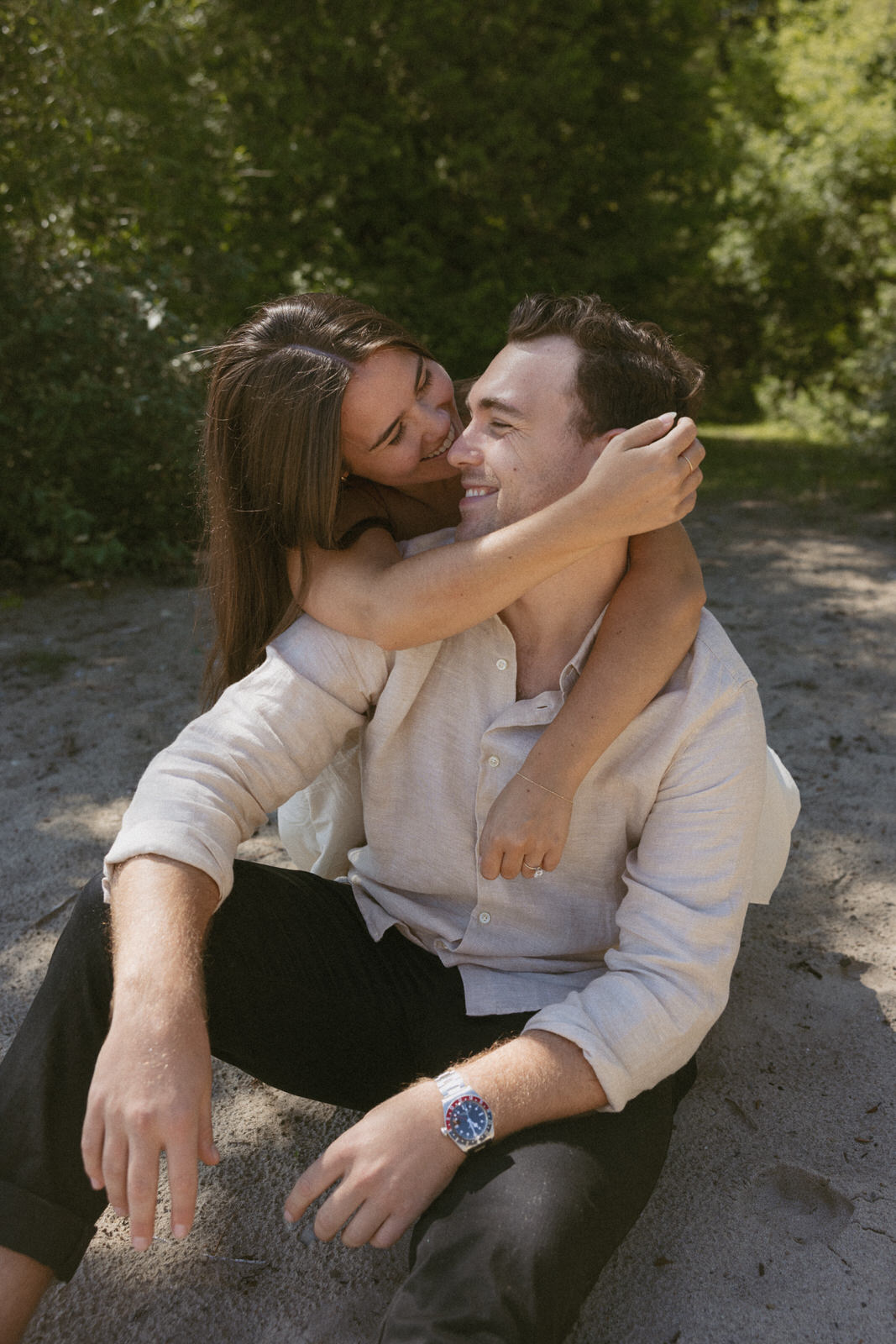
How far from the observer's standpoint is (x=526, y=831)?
1822 millimetres

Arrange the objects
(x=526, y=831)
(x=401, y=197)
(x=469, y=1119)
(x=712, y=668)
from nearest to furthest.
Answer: (x=469, y=1119) < (x=526, y=831) < (x=712, y=668) < (x=401, y=197)

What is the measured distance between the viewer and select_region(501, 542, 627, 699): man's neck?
6.86 feet

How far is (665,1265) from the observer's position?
1901 mm

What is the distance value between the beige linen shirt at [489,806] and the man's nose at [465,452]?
0.32m

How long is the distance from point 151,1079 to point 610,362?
58.7 inches

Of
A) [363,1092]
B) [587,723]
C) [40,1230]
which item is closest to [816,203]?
[587,723]

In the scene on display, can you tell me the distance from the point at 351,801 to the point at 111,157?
18.3 ft

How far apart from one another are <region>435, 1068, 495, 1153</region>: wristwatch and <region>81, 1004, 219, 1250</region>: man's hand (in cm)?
33

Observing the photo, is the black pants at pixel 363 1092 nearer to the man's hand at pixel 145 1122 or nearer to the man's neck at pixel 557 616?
the man's hand at pixel 145 1122

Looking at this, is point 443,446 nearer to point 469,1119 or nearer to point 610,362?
point 610,362

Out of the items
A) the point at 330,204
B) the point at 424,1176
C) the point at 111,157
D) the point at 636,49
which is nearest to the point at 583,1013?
the point at 424,1176

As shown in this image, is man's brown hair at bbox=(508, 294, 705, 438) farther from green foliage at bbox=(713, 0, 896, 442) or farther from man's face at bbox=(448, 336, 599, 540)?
green foliage at bbox=(713, 0, 896, 442)

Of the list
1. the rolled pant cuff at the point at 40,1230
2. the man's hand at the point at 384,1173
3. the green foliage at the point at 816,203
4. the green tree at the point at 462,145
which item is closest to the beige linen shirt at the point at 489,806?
the man's hand at the point at 384,1173

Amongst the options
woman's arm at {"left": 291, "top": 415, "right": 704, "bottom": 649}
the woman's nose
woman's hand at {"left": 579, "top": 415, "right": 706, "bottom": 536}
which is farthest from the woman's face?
woman's hand at {"left": 579, "top": 415, "right": 706, "bottom": 536}
